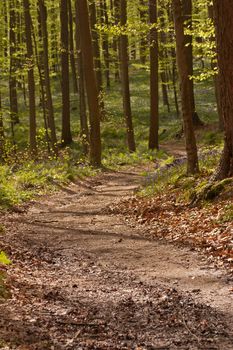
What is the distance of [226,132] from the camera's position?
10.0m

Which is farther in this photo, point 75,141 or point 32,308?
point 75,141

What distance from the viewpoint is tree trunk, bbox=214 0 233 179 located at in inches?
379

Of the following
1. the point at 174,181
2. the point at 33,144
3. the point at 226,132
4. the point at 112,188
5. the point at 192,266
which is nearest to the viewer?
the point at 192,266

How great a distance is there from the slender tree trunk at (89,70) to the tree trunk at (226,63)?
9978 millimetres

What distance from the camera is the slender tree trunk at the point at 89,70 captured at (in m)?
18.9

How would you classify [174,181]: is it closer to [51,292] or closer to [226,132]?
[226,132]

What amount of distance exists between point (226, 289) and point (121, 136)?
27.1m

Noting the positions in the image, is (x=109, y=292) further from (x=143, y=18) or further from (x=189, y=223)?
(x=143, y=18)

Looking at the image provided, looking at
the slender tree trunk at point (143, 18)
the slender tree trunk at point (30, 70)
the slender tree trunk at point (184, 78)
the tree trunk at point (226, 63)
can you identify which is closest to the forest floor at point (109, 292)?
the tree trunk at point (226, 63)

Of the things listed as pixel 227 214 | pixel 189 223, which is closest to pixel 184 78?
pixel 189 223

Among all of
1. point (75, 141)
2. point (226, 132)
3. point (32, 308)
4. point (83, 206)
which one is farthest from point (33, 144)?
point (32, 308)

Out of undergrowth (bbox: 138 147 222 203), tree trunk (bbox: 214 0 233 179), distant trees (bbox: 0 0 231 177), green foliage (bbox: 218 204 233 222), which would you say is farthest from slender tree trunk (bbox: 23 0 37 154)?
green foliage (bbox: 218 204 233 222)

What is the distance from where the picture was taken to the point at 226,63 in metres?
9.73

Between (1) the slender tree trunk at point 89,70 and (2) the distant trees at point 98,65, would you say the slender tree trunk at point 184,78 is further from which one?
(1) the slender tree trunk at point 89,70
